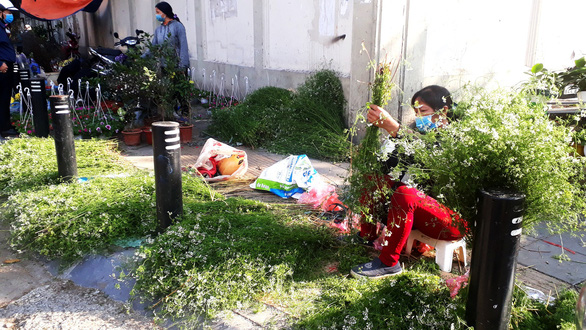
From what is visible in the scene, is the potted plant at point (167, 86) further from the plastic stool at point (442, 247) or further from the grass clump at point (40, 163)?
the plastic stool at point (442, 247)

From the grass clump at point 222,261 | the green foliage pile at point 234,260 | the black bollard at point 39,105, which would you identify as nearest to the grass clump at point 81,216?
the green foliage pile at point 234,260

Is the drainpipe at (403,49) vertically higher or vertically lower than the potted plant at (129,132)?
higher

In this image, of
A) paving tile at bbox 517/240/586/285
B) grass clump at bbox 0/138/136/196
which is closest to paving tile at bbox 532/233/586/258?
paving tile at bbox 517/240/586/285

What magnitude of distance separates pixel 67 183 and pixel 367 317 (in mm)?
3603

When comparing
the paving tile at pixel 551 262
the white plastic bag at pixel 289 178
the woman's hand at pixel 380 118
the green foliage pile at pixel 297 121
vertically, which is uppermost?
the woman's hand at pixel 380 118

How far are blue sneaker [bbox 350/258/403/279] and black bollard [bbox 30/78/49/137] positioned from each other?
5337mm

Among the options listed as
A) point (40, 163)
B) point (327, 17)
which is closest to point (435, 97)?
point (40, 163)

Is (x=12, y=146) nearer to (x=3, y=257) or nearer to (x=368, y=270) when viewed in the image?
(x=3, y=257)

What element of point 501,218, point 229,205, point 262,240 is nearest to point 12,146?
point 229,205

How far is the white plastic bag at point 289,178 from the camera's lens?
15.7 ft

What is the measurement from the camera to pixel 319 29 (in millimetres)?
7629

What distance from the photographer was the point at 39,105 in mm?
6461

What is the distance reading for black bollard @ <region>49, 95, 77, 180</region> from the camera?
4.86 m

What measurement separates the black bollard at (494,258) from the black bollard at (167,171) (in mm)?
2247
